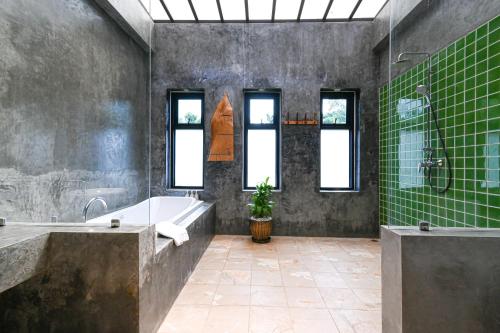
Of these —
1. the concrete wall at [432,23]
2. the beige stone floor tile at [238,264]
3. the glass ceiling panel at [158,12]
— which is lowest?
the beige stone floor tile at [238,264]

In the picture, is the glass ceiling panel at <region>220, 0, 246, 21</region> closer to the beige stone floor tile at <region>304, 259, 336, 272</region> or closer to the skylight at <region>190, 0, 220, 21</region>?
the skylight at <region>190, 0, 220, 21</region>

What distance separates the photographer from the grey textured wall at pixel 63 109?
5.82ft

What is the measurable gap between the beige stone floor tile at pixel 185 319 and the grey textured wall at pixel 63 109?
1.25 metres

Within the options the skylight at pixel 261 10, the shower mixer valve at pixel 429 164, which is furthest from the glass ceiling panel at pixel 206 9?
the shower mixer valve at pixel 429 164

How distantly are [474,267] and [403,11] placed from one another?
2429 mm

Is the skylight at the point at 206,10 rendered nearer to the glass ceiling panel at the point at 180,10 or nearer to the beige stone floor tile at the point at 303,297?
the glass ceiling panel at the point at 180,10

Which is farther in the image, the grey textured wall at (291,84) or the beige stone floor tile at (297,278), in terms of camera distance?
the grey textured wall at (291,84)

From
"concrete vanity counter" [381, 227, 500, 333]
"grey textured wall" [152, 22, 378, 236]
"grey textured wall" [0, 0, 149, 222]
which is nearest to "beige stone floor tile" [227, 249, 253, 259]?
"grey textured wall" [152, 22, 378, 236]

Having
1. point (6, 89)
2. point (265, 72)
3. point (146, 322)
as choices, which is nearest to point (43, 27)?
point (6, 89)

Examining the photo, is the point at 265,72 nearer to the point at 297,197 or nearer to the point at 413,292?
the point at 297,197

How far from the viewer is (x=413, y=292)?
49.1 inches

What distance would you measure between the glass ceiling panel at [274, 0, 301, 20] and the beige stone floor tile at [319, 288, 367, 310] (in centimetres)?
332

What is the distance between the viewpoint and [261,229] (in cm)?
349

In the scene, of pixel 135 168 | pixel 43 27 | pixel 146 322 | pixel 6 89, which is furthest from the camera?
pixel 135 168
